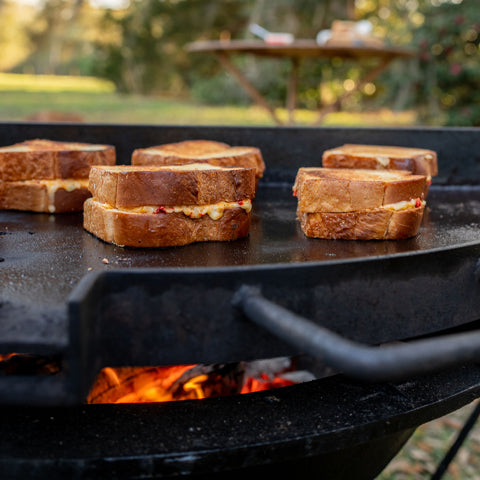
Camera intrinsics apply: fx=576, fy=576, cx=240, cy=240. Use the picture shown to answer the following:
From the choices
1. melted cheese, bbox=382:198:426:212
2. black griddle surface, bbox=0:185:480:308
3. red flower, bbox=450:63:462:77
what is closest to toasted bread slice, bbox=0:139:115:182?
black griddle surface, bbox=0:185:480:308

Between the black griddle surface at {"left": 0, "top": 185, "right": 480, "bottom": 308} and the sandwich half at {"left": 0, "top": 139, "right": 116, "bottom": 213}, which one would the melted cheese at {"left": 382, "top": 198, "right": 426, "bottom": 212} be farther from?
the sandwich half at {"left": 0, "top": 139, "right": 116, "bottom": 213}

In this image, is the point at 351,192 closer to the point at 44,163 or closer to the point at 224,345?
the point at 224,345

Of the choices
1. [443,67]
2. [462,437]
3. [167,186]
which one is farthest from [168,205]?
[443,67]

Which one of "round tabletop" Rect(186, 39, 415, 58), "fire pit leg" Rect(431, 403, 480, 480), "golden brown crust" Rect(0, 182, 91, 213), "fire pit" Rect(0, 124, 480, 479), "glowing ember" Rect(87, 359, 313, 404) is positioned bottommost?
"fire pit leg" Rect(431, 403, 480, 480)

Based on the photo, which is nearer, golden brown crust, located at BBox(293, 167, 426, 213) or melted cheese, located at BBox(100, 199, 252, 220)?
melted cheese, located at BBox(100, 199, 252, 220)

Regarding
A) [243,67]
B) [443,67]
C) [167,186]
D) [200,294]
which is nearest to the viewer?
[200,294]

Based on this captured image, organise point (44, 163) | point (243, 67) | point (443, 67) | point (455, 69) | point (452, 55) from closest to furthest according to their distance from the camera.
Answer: point (44, 163) → point (455, 69) → point (443, 67) → point (452, 55) → point (243, 67)

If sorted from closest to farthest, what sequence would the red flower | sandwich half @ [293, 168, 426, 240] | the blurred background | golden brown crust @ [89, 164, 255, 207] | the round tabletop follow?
1. golden brown crust @ [89, 164, 255, 207]
2. sandwich half @ [293, 168, 426, 240]
3. the round tabletop
4. the red flower
5. the blurred background
